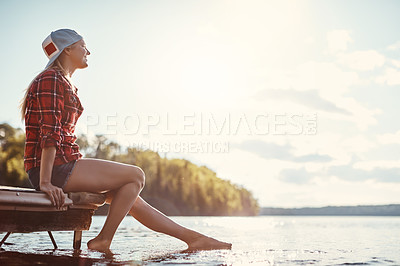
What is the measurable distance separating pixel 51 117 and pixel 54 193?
1.71 feet

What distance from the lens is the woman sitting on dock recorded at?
294 cm

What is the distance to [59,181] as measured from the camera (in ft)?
10.1

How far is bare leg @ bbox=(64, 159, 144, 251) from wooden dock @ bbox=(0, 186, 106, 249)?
0.10 m

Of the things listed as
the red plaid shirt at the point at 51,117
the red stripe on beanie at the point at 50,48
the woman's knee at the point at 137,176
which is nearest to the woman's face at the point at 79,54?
the red stripe on beanie at the point at 50,48

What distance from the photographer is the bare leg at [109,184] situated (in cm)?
313

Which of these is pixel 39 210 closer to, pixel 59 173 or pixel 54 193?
pixel 54 193

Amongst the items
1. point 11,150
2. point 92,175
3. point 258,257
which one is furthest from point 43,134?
point 11,150

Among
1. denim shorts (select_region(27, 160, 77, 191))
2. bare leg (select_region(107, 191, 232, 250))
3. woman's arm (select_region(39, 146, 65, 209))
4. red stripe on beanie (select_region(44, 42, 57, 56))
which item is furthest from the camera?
bare leg (select_region(107, 191, 232, 250))

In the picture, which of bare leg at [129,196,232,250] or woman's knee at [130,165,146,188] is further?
bare leg at [129,196,232,250]

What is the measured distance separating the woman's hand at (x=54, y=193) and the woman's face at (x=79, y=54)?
3.21 feet

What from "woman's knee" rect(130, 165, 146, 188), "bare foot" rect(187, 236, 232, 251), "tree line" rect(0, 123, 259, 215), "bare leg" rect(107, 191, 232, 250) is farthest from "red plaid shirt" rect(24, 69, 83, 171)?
"tree line" rect(0, 123, 259, 215)

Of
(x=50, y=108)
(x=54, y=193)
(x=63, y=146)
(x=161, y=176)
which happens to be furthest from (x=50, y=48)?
(x=161, y=176)

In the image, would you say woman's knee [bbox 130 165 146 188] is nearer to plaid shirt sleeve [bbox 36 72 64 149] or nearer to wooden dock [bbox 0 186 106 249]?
wooden dock [bbox 0 186 106 249]

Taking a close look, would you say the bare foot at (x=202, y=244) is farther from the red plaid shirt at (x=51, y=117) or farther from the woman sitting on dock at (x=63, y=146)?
the red plaid shirt at (x=51, y=117)
